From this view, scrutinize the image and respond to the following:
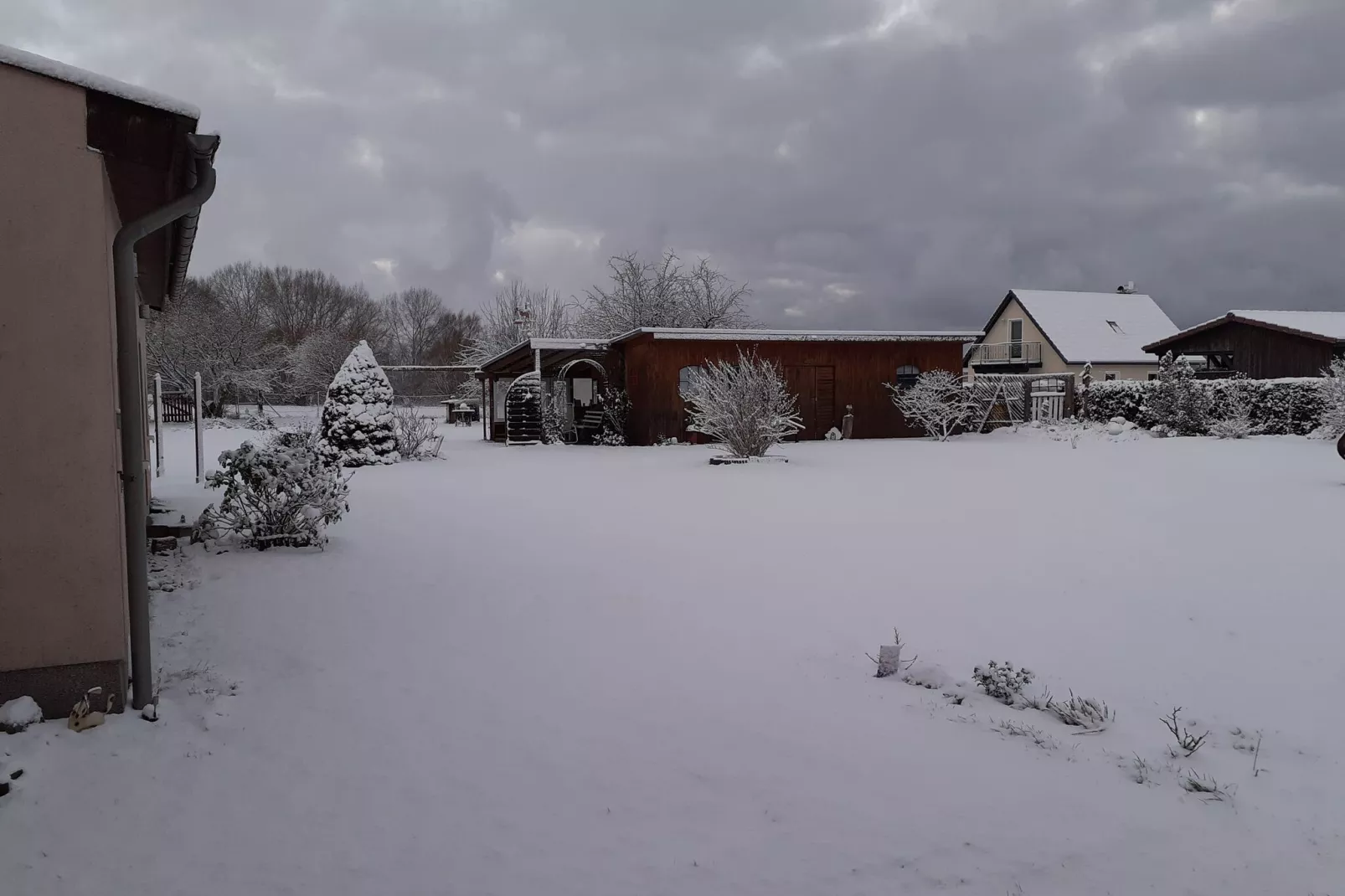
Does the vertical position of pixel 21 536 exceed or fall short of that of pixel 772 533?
it exceeds it

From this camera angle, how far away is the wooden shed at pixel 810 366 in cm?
1894

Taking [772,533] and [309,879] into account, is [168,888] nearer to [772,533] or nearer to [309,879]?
[309,879]

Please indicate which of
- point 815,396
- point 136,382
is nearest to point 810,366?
point 815,396

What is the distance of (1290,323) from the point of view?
25766 mm

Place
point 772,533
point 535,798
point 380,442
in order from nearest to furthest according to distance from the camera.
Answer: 1. point 535,798
2. point 772,533
3. point 380,442

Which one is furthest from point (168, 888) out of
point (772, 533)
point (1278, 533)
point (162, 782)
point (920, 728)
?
point (1278, 533)

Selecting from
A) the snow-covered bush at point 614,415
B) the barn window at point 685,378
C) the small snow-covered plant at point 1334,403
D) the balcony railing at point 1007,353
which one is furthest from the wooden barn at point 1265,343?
the snow-covered bush at point 614,415

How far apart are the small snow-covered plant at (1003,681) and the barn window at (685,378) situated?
50.7 feet

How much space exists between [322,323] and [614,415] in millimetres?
34710

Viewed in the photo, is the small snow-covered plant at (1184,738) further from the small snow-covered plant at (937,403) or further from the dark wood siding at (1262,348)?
the dark wood siding at (1262,348)

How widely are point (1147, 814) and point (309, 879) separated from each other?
108 inches

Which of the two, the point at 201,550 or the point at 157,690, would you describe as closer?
the point at 157,690

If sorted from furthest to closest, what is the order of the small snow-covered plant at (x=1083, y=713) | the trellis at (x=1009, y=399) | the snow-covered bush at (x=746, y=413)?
the trellis at (x=1009, y=399) → the snow-covered bush at (x=746, y=413) → the small snow-covered plant at (x=1083, y=713)

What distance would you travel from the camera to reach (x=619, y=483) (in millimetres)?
11547
